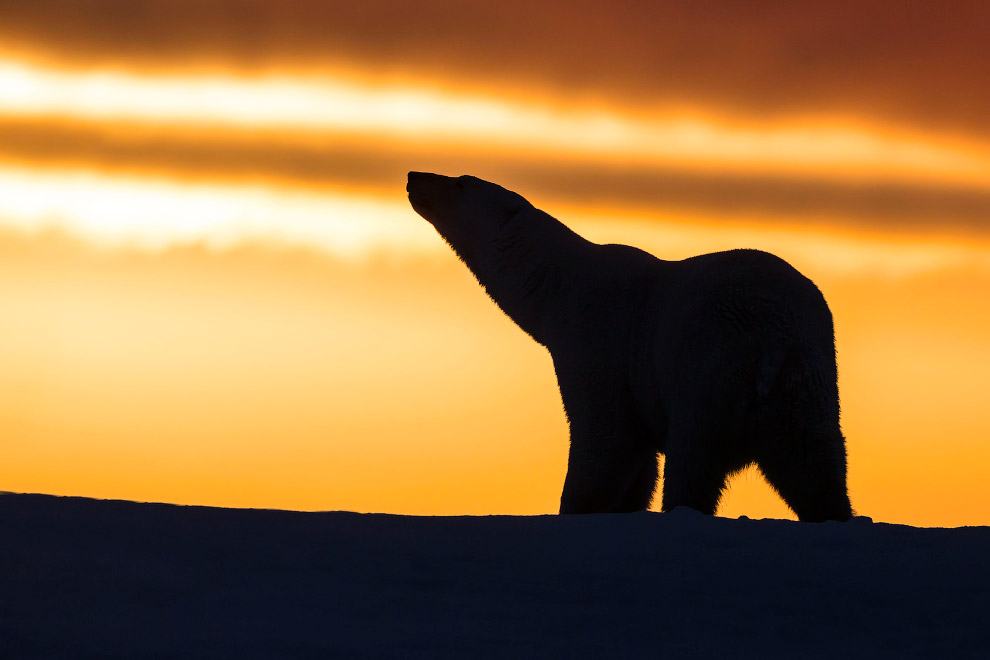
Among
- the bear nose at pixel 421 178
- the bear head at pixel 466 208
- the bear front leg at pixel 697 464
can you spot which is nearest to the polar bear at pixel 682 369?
the bear front leg at pixel 697 464

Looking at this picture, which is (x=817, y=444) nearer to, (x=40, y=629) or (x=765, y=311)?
(x=765, y=311)

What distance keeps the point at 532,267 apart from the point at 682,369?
8.17ft

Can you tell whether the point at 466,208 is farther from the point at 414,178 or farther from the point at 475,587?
the point at 475,587

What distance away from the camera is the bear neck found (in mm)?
10391

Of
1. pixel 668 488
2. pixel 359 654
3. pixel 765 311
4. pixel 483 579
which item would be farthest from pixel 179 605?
pixel 765 311

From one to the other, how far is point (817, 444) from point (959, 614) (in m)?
2.79

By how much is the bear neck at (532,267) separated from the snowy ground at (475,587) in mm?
3453

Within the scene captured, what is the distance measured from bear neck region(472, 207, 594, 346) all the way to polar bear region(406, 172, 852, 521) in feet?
0.05

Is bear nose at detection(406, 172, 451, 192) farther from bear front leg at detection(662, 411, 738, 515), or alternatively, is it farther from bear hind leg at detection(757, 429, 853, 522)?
bear hind leg at detection(757, 429, 853, 522)

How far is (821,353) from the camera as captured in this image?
8.55 m

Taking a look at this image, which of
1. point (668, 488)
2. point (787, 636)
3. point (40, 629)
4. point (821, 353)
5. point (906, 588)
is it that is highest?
point (821, 353)

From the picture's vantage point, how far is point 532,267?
10.7 metres

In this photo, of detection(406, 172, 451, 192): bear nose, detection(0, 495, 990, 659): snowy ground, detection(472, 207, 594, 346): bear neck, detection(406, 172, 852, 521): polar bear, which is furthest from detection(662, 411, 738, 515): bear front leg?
detection(406, 172, 451, 192): bear nose

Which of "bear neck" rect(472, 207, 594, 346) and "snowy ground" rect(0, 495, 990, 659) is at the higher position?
"bear neck" rect(472, 207, 594, 346)
